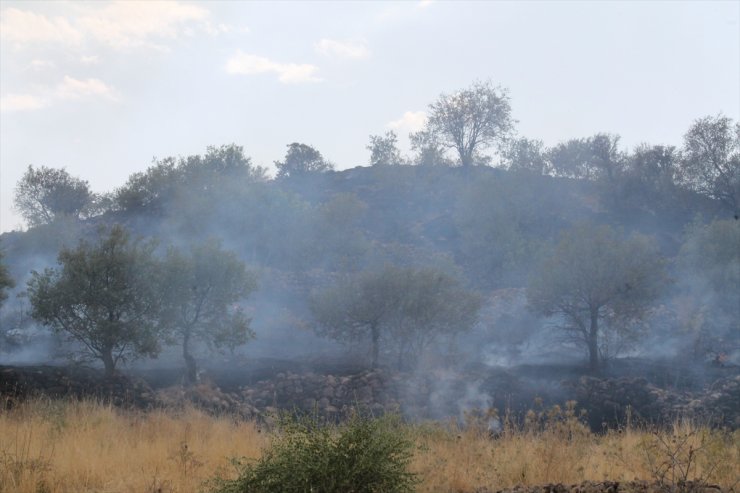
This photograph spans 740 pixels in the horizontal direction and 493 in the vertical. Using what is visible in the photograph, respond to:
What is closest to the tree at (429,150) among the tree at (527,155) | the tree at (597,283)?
the tree at (527,155)

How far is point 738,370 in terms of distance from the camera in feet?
90.6

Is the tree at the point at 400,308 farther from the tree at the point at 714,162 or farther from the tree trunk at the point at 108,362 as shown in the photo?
the tree at the point at 714,162

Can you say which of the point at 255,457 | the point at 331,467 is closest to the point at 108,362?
the point at 255,457

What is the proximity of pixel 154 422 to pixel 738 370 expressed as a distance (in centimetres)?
2351

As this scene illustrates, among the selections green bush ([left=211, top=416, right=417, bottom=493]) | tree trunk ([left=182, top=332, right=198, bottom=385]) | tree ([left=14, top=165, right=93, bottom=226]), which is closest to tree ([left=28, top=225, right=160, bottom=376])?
tree trunk ([left=182, top=332, right=198, bottom=385])

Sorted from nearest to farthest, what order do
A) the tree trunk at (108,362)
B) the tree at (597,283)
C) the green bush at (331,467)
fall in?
the green bush at (331,467)
the tree trunk at (108,362)
the tree at (597,283)

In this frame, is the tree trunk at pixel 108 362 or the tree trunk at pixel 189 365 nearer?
the tree trunk at pixel 108 362

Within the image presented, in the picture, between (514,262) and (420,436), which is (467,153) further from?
(420,436)

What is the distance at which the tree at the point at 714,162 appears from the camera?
50.7m

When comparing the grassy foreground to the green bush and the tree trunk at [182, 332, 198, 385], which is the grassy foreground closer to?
the green bush

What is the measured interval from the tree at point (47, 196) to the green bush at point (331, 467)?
52063 mm

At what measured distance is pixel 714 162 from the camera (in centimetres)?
5150

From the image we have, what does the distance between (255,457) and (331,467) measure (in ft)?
11.2

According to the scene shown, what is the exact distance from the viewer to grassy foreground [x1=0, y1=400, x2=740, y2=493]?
775 cm
